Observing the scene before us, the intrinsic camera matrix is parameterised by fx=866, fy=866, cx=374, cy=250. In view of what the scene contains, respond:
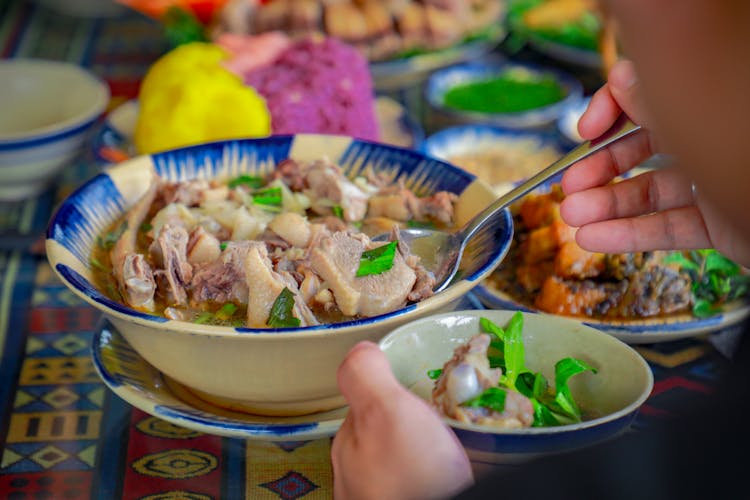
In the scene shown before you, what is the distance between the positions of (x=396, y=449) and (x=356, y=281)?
369mm

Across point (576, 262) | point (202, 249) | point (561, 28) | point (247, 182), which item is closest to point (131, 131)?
point (247, 182)

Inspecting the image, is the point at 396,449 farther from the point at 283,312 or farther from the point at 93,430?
the point at 93,430

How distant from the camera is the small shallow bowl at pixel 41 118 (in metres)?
1.89

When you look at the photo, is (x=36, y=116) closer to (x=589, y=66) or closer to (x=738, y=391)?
(x=589, y=66)

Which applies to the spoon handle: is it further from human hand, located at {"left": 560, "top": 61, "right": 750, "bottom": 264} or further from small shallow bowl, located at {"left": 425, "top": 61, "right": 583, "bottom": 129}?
small shallow bowl, located at {"left": 425, "top": 61, "right": 583, "bottom": 129}

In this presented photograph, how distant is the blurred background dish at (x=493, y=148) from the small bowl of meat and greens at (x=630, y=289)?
600 mm

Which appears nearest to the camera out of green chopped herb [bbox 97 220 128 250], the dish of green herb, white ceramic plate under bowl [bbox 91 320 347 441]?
white ceramic plate under bowl [bbox 91 320 347 441]

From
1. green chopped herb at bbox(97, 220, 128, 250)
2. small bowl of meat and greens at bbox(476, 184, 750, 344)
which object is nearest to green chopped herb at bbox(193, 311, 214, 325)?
green chopped herb at bbox(97, 220, 128, 250)

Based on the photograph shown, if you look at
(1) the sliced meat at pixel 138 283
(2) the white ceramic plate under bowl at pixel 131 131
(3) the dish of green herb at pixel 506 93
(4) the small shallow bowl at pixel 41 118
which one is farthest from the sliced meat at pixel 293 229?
(3) the dish of green herb at pixel 506 93

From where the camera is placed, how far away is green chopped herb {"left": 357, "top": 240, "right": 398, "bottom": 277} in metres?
1.16

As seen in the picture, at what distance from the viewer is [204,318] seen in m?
A: 1.18

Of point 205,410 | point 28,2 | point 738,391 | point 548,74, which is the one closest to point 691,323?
point 738,391

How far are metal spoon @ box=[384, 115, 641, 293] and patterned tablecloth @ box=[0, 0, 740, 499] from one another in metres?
0.30

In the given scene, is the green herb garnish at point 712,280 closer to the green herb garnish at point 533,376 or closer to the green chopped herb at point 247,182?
the green herb garnish at point 533,376
